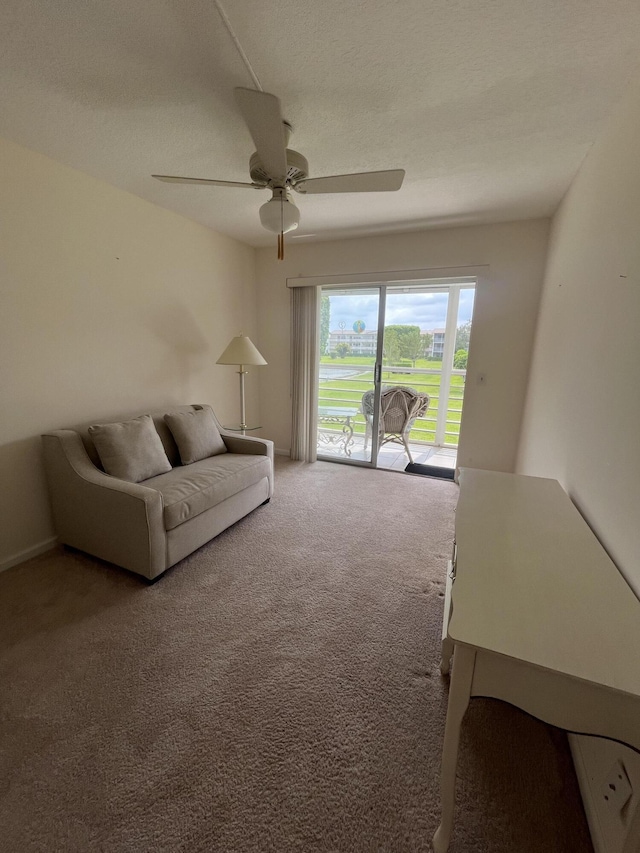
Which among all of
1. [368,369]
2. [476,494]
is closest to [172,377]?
[368,369]

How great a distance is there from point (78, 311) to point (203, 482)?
4.92 ft

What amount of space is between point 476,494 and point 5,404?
2735mm

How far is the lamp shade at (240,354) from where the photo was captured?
10.5 feet

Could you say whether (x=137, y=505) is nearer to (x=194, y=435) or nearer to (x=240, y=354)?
(x=194, y=435)

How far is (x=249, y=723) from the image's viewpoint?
51.3 inches

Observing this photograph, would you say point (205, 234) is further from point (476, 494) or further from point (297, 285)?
point (476, 494)

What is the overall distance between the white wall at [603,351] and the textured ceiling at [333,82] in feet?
1.01

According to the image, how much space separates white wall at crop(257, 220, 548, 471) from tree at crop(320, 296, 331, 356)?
14.9 inches

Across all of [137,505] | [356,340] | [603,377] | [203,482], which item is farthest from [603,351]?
[356,340]

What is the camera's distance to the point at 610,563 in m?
1.12

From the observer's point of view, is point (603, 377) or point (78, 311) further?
point (78, 311)

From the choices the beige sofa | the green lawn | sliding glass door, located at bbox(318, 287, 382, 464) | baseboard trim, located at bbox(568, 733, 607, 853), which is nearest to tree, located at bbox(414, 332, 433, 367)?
the green lawn

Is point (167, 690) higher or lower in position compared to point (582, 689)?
lower

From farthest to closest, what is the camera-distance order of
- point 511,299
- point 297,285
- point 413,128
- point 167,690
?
point 297,285
point 511,299
point 413,128
point 167,690
